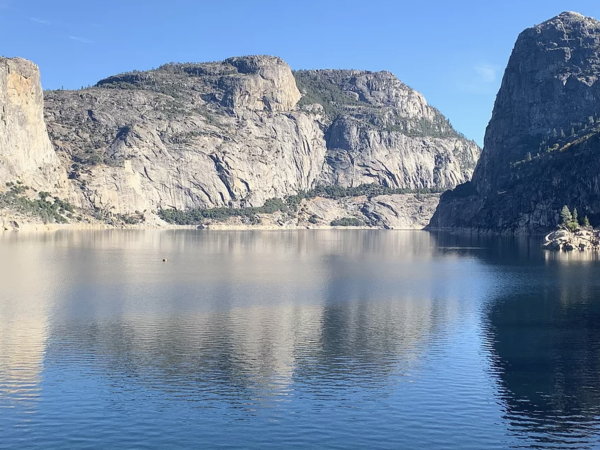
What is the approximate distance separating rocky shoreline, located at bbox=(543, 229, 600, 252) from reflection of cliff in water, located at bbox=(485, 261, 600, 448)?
8176cm

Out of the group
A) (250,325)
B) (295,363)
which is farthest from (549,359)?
(250,325)

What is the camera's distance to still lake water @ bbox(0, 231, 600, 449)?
143ft

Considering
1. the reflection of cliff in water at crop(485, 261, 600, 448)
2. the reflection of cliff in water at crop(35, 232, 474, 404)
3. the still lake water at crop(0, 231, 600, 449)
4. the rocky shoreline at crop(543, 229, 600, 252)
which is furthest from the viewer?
the rocky shoreline at crop(543, 229, 600, 252)

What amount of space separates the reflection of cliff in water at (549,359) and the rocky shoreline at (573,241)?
268 ft

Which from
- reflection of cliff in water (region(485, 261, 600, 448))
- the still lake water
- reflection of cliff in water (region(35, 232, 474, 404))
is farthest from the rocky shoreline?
reflection of cliff in water (region(485, 261, 600, 448))

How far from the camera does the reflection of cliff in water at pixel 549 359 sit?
150ft

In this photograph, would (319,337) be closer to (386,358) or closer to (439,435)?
(386,358)

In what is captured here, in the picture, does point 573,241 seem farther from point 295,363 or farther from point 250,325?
point 295,363

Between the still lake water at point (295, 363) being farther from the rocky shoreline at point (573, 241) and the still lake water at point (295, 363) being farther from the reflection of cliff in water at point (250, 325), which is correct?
the rocky shoreline at point (573, 241)

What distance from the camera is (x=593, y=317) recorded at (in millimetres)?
80000

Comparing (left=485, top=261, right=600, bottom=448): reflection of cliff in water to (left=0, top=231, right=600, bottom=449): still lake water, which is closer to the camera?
(left=0, top=231, right=600, bottom=449): still lake water

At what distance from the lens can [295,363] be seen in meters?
58.6

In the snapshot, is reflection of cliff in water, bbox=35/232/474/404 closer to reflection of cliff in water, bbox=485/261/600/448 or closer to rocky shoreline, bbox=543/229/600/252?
reflection of cliff in water, bbox=485/261/600/448

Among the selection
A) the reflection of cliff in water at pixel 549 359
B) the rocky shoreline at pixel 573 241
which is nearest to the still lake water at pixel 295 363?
the reflection of cliff in water at pixel 549 359
